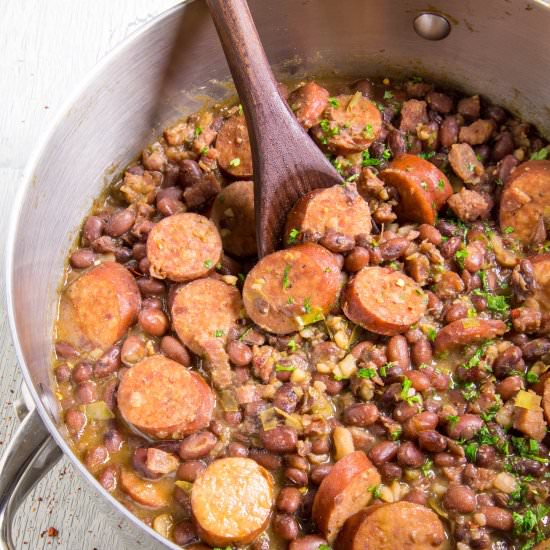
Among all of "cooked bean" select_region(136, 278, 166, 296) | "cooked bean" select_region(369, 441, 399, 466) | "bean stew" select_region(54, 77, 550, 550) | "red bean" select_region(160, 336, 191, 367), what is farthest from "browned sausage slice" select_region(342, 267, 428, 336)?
"cooked bean" select_region(136, 278, 166, 296)

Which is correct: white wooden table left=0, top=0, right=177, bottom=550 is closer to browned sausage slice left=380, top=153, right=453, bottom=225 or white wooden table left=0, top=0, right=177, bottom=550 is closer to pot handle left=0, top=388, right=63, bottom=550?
pot handle left=0, top=388, right=63, bottom=550

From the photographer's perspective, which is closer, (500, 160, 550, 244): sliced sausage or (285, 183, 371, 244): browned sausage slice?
(285, 183, 371, 244): browned sausage slice

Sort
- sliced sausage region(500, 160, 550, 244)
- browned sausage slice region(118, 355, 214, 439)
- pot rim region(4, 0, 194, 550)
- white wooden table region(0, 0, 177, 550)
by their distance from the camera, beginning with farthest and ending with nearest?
1. white wooden table region(0, 0, 177, 550)
2. sliced sausage region(500, 160, 550, 244)
3. browned sausage slice region(118, 355, 214, 439)
4. pot rim region(4, 0, 194, 550)

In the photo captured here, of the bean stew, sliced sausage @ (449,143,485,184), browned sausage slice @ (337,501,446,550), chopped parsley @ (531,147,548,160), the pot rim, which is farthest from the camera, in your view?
chopped parsley @ (531,147,548,160)

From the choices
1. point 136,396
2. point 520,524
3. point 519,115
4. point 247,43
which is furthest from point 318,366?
point 519,115

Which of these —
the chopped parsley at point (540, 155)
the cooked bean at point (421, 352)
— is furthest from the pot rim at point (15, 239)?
the chopped parsley at point (540, 155)

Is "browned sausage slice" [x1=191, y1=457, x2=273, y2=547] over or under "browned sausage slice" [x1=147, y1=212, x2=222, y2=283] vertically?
under
